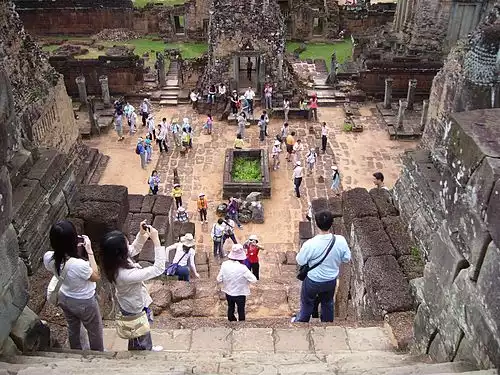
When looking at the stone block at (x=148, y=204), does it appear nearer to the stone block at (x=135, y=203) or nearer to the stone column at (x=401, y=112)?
the stone block at (x=135, y=203)

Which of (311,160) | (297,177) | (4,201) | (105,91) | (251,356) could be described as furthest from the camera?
(105,91)

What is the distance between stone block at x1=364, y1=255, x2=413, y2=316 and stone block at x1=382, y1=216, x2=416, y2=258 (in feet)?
0.77

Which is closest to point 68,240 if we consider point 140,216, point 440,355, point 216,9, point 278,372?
point 278,372

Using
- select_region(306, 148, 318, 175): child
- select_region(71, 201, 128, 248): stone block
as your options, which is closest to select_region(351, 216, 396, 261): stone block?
select_region(71, 201, 128, 248): stone block

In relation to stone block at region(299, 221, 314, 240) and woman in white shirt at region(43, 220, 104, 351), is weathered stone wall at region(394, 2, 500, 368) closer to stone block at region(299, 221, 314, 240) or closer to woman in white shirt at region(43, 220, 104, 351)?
woman in white shirt at region(43, 220, 104, 351)

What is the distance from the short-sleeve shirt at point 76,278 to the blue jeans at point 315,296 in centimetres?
224

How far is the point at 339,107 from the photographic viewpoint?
18.8 metres

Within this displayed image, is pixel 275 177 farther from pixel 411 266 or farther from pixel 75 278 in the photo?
pixel 75 278

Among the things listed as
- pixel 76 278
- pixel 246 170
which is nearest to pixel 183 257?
pixel 76 278

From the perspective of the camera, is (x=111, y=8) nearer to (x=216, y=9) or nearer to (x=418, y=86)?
(x=216, y=9)

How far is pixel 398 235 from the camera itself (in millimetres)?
6301

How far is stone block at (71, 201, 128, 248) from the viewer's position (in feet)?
19.7

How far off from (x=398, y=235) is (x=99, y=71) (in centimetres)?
1522

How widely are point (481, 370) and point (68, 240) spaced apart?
9.68 feet
